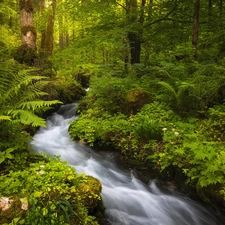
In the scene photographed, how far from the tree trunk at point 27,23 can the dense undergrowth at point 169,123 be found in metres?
3.15

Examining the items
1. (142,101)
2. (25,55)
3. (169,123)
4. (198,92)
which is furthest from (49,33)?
(169,123)

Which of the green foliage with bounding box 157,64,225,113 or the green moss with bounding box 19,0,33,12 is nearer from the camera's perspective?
the green foliage with bounding box 157,64,225,113

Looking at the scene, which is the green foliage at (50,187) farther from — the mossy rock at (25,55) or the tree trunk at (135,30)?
the tree trunk at (135,30)

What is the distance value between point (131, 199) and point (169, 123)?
2.38 metres

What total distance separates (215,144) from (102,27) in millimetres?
6150

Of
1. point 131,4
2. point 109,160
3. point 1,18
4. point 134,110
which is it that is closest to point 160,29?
point 131,4

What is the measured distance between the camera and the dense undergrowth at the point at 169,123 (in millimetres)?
4547

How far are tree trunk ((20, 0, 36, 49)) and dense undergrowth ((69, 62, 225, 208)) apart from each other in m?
3.15

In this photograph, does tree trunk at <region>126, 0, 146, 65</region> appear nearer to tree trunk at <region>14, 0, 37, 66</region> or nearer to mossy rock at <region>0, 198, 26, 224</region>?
tree trunk at <region>14, 0, 37, 66</region>

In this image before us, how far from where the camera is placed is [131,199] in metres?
4.65

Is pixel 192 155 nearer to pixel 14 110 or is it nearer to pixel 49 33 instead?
pixel 14 110

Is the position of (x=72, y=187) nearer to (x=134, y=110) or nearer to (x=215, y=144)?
(x=215, y=144)

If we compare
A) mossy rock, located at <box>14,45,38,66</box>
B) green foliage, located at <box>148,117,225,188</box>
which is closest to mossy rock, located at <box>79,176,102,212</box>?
green foliage, located at <box>148,117,225,188</box>

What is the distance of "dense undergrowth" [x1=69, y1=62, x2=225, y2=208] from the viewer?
4547 millimetres
